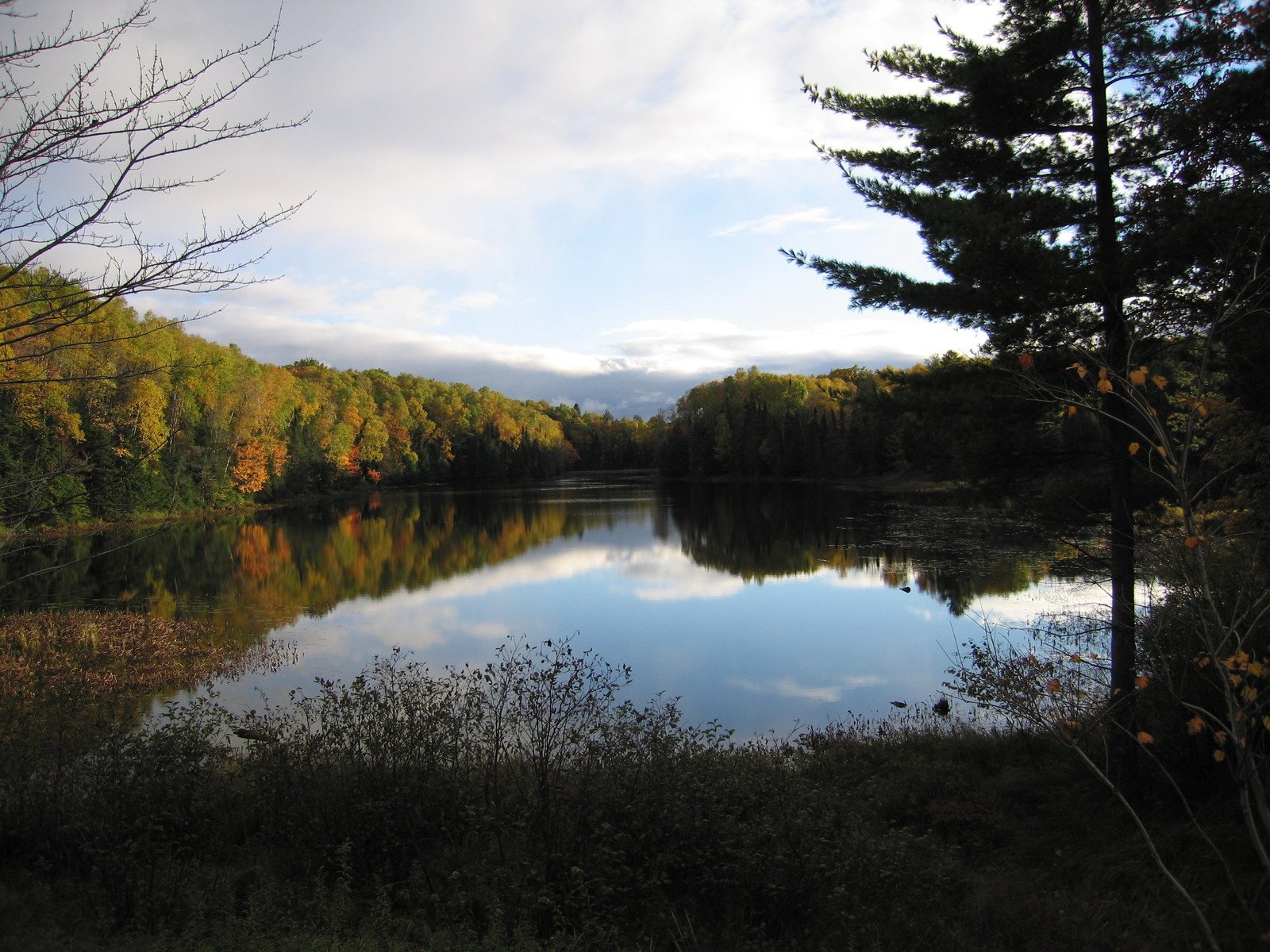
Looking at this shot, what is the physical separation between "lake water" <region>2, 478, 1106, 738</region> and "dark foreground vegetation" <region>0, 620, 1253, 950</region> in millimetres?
2108

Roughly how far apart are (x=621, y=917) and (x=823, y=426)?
2606 inches

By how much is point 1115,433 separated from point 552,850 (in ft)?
19.7

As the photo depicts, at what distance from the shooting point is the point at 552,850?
18.8 feet

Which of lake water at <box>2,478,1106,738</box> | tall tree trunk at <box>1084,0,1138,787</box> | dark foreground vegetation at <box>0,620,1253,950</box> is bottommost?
lake water at <box>2,478,1106,738</box>

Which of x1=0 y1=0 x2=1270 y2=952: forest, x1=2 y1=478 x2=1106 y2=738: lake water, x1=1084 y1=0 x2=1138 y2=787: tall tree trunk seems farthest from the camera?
x1=2 y1=478 x2=1106 y2=738: lake water

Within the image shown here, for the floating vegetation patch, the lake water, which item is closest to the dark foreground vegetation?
the lake water

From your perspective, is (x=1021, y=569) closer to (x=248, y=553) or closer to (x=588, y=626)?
(x=588, y=626)

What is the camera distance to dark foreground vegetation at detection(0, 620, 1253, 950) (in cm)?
486

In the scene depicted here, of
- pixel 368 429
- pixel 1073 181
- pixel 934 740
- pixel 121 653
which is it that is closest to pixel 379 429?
pixel 368 429

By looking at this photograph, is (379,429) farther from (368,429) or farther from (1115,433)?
(1115,433)

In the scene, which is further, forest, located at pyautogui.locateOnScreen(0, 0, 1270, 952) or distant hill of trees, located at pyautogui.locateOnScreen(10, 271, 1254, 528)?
distant hill of trees, located at pyautogui.locateOnScreen(10, 271, 1254, 528)

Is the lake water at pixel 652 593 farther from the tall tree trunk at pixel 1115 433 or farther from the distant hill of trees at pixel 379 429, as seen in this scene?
the distant hill of trees at pixel 379 429

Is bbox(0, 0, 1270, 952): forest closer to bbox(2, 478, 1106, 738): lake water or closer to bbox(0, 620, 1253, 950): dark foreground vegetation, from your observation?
bbox(0, 620, 1253, 950): dark foreground vegetation

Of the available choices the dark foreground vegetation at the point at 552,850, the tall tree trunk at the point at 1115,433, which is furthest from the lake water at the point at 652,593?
the dark foreground vegetation at the point at 552,850
